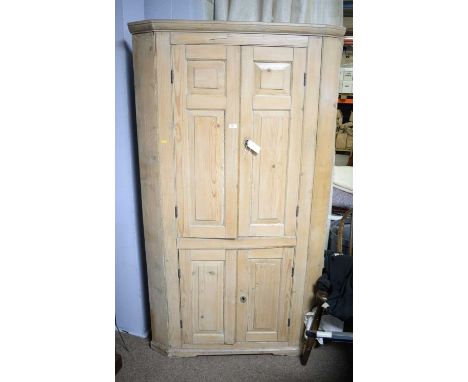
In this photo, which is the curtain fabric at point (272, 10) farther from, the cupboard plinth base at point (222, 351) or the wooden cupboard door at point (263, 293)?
the cupboard plinth base at point (222, 351)

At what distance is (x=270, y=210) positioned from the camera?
5.78 ft

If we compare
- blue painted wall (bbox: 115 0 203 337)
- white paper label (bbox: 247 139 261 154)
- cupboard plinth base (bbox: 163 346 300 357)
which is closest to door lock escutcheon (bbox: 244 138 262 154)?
white paper label (bbox: 247 139 261 154)

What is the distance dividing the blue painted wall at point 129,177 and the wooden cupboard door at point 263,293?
26.2 inches

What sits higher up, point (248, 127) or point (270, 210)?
point (248, 127)

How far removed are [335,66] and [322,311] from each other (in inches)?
53.5

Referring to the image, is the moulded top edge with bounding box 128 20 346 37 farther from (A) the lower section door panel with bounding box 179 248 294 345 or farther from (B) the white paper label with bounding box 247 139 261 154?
(A) the lower section door panel with bounding box 179 248 294 345

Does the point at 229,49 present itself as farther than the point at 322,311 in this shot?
No

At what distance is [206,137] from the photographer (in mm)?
1648

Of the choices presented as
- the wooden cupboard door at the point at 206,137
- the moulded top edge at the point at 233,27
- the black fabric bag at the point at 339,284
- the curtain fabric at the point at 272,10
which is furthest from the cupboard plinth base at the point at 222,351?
the curtain fabric at the point at 272,10

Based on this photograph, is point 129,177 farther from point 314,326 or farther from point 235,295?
point 314,326

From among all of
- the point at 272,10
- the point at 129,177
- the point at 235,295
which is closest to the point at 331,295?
the point at 235,295
